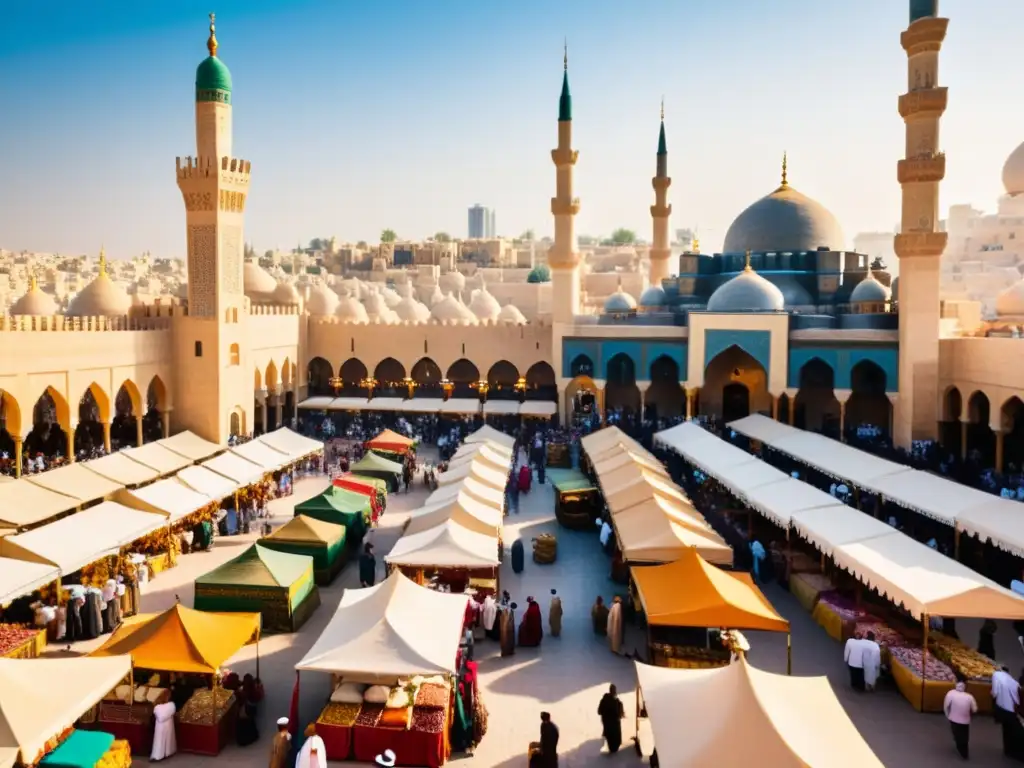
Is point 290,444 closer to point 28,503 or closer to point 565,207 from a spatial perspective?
point 28,503

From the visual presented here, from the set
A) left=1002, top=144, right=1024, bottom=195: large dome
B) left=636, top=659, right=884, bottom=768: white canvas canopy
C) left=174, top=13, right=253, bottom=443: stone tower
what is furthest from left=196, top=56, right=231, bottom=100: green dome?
left=1002, top=144, right=1024, bottom=195: large dome

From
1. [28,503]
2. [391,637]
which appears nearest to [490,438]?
[28,503]

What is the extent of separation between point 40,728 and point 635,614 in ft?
22.7

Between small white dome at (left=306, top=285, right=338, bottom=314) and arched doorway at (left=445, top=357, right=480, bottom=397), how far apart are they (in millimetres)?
4702

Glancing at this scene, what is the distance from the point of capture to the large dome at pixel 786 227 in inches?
1120

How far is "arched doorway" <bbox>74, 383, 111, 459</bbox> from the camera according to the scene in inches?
743

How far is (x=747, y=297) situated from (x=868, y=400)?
4710 millimetres

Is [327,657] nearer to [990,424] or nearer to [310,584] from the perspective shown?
[310,584]

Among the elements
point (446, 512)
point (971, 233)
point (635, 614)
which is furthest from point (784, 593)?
point (971, 233)

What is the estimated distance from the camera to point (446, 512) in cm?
1224

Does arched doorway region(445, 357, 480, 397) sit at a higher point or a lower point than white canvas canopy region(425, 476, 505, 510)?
higher

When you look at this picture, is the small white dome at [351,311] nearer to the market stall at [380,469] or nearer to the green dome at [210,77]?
the green dome at [210,77]

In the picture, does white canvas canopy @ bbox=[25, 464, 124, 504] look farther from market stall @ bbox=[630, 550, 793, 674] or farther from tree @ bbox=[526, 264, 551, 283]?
tree @ bbox=[526, 264, 551, 283]

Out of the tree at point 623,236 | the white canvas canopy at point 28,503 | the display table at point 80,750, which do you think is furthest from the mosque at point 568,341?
the tree at point 623,236
